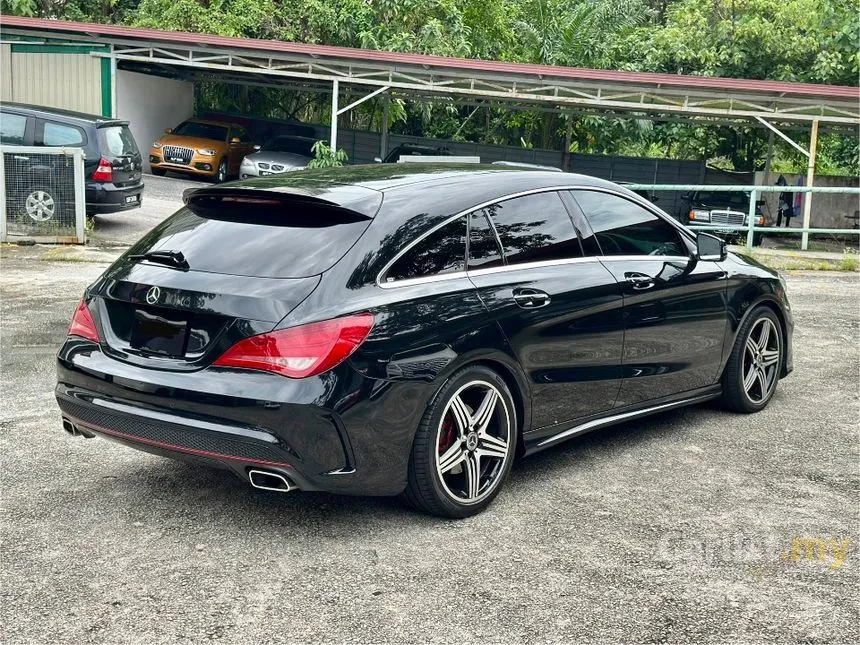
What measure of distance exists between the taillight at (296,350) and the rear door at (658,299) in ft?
6.25

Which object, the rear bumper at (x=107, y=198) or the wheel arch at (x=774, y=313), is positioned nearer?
the wheel arch at (x=774, y=313)

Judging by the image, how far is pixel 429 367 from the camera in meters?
4.59

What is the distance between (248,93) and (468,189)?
3001cm

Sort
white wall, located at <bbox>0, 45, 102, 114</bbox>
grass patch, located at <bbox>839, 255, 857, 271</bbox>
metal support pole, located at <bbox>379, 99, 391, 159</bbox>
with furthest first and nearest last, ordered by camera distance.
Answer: metal support pole, located at <bbox>379, 99, 391, 159</bbox> < white wall, located at <bbox>0, 45, 102, 114</bbox> < grass patch, located at <bbox>839, 255, 857, 271</bbox>

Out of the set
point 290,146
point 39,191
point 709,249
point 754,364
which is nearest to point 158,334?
point 709,249

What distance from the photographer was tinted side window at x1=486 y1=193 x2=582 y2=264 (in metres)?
5.25

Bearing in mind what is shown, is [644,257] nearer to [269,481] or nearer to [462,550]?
[462,550]

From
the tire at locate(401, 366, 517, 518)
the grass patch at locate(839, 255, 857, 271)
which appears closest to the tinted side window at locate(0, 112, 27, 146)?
the grass patch at locate(839, 255, 857, 271)

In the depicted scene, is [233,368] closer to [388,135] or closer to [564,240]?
[564,240]

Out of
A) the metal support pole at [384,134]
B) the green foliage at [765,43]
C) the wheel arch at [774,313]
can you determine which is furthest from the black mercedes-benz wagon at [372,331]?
the green foliage at [765,43]

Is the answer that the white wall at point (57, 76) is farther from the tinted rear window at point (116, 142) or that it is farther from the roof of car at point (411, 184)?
the roof of car at point (411, 184)

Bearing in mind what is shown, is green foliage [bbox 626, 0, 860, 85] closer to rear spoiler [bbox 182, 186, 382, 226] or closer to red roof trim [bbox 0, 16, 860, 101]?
red roof trim [bbox 0, 16, 860, 101]

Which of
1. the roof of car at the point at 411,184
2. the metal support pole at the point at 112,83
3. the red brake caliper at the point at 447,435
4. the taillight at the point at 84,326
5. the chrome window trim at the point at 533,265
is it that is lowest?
the red brake caliper at the point at 447,435

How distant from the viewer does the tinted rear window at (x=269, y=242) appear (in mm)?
4562
